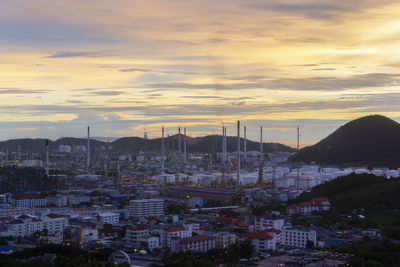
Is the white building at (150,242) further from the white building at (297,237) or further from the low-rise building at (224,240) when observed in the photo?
the white building at (297,237)

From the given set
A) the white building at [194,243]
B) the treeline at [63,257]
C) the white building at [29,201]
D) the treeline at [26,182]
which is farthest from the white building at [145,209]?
the treeline at [26,182]

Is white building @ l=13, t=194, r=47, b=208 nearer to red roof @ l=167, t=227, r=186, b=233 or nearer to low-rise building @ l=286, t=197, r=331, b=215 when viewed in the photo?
low-rise building @ l=286, t=197, r=331, b=215

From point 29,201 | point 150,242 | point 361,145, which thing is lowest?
point 150,242

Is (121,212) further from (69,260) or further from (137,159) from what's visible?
(137,159)

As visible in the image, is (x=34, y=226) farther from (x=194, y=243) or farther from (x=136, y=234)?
(x=194, y=243)

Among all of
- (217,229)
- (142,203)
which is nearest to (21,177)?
(142,203)

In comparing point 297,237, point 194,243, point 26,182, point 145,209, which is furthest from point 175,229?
point 26,182
